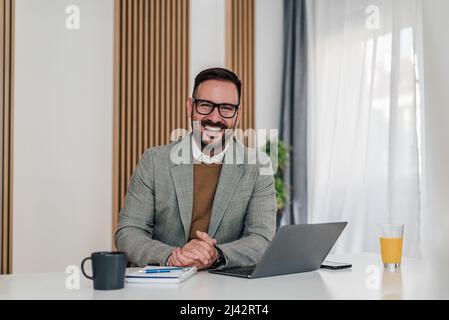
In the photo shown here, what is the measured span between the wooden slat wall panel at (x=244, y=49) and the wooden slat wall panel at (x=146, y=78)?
0.48 m

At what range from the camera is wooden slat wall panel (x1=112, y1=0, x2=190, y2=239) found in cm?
413

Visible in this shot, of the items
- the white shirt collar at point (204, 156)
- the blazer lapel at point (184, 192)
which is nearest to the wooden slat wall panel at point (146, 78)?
the white shirt collar at point (204, 156)

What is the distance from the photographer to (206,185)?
7.36 feet

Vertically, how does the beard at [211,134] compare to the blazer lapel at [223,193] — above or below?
above

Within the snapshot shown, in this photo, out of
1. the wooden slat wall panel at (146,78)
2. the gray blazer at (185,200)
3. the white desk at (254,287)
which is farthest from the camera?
the wooden slat wall panel at (146,78)

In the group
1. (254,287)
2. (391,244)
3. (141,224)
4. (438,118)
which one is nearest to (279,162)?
(438,118)

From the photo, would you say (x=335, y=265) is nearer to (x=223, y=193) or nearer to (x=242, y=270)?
(x=242, y=270)

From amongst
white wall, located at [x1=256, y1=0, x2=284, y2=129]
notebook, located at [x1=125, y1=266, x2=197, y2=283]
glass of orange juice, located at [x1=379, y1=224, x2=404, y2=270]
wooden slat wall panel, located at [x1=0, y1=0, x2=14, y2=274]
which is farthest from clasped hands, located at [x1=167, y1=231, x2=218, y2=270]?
white wall, located at [x1=256, y1=0, x2=284, y2=129]

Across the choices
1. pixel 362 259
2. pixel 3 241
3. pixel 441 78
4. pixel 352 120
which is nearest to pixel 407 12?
pixel 352 120

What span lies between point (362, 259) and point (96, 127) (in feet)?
8.13

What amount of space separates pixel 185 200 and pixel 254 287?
0.79m

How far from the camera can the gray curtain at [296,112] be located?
4730 mm

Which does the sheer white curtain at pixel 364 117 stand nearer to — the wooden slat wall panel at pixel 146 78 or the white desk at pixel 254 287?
the wooden slat wall panel at pixel 146 78

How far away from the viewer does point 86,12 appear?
393cm
